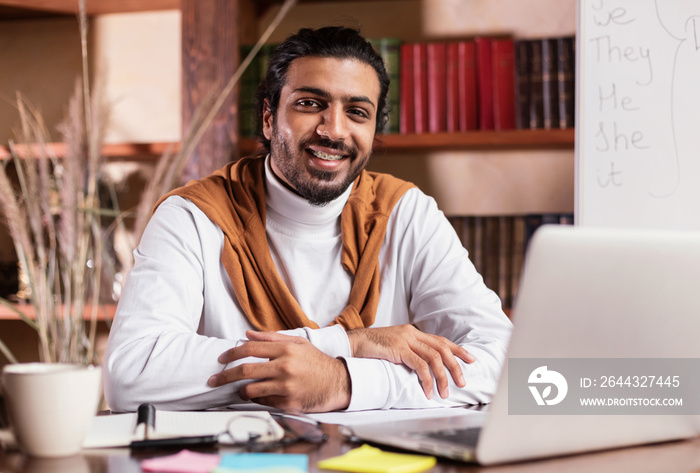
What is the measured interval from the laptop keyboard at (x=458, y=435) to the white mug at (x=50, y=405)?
333 millimetres

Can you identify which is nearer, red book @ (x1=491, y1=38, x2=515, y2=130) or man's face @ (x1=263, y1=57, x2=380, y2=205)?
man's face @ (x1=263, y1=57, x2=380, y2=205)

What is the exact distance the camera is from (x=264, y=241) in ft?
5.02

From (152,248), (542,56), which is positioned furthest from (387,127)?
(152,248)

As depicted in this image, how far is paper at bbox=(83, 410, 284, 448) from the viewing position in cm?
75

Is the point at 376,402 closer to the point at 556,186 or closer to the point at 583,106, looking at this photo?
the point at 583,106

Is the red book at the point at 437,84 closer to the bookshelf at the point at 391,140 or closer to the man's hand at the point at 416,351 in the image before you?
the bookshelf at the point at 391,140

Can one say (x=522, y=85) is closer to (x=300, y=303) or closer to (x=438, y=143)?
(x=438, y=143)

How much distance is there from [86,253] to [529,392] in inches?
75.3

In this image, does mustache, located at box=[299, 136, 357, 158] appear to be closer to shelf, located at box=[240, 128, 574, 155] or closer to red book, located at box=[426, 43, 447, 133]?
shelf, located at box=[240, 128, 574, 155]

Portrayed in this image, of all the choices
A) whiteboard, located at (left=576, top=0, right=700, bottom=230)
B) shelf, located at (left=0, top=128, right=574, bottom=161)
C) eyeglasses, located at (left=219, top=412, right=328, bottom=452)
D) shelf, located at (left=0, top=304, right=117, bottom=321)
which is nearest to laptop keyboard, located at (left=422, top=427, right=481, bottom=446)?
eyeglasses, located at (left=219, top=412, right=328, bottom=452)

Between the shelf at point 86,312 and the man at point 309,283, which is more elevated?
the man at point 309,283

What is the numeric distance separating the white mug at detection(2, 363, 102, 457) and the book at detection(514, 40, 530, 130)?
6.04 feet

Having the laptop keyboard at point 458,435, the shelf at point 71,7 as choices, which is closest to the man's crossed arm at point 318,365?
the laptop keyboard at point 458,435

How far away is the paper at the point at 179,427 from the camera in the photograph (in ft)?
2.45
